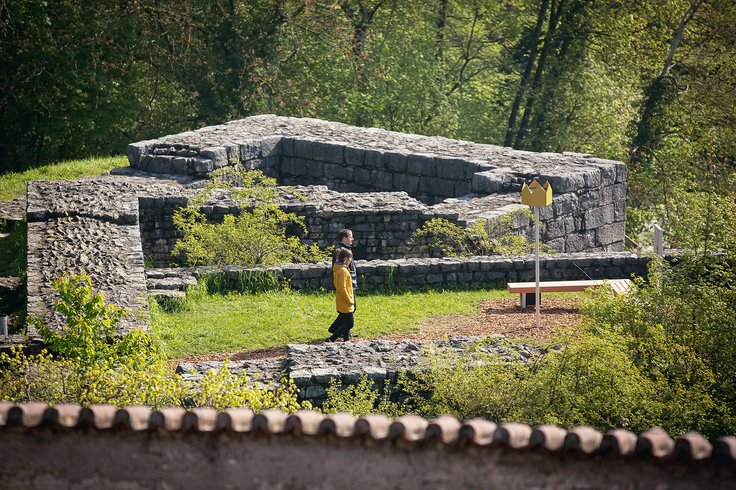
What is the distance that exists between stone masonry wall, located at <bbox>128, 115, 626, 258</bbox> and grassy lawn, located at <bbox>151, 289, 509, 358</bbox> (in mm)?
2736

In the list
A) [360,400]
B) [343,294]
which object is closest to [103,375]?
[360,400]

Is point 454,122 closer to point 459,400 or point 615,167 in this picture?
point 615,167

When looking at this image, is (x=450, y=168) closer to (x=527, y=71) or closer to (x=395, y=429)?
(x=527, y=71)

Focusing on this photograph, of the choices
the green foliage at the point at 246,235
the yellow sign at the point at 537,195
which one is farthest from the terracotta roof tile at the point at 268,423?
the green foliage at the point at 246,235

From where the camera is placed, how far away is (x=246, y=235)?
16.2 m

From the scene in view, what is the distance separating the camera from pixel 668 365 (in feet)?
37.0

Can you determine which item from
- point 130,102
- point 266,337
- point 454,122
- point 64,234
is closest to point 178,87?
point 130,102

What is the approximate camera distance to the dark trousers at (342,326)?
44.1 feet

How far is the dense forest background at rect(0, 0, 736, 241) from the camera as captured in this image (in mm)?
27328

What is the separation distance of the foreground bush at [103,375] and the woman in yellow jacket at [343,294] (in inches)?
77.9

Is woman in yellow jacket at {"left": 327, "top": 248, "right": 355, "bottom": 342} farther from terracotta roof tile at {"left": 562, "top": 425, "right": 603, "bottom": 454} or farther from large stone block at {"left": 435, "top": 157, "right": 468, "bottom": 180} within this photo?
large stone block at {"left": 435, "top": 157, "right": 468, "bottom": 180}

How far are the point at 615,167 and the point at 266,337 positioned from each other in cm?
873

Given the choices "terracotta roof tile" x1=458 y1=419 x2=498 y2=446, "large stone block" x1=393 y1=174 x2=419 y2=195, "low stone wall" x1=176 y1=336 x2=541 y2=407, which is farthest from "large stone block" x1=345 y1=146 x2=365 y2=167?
"terracotta roof tile" x1=458 y1=419 x2=498 y2=446

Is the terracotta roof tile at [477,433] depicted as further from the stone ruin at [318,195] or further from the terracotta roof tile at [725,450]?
the stone ruin at [318,195]
